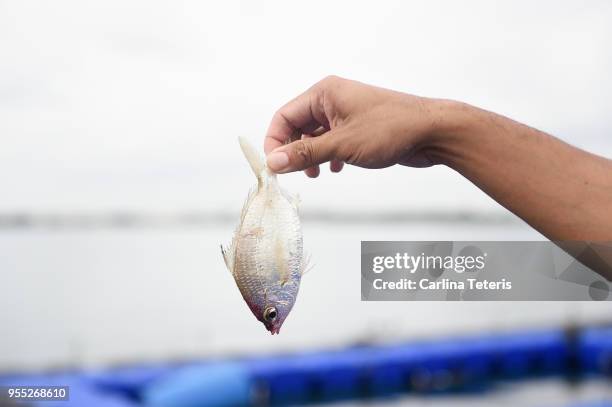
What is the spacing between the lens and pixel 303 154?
1.09 m

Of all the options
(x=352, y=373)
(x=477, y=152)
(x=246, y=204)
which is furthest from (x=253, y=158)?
(x=352, y=373)

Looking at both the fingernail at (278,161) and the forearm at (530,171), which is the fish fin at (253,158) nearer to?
the fingernail at (278,161)

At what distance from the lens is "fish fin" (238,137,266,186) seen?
118 cm

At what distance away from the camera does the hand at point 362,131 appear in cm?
109

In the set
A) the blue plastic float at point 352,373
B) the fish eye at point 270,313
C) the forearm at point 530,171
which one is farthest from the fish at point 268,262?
the blue plastic float at point 352,373

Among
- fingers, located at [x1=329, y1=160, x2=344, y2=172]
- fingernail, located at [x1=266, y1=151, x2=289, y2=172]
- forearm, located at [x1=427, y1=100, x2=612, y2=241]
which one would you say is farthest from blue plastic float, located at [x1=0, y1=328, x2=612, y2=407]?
forearm, located at [x1=427, y1=100, x2=612, y2=241]

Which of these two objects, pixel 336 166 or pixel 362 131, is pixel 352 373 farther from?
pixel 362 131

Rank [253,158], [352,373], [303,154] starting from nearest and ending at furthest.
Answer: [303,154]
[253,158]
[352,373]

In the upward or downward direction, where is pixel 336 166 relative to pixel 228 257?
upward

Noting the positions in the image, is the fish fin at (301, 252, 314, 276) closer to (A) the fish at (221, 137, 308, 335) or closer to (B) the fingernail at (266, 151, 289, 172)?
(A) the fish at (221, 137, 308, 335)

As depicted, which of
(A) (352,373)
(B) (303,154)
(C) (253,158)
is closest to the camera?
(B) (303,154)

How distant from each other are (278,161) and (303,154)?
0.04m

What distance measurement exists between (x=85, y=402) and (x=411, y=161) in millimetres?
3113

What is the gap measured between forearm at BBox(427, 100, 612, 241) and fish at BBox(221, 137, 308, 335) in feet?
0.97
